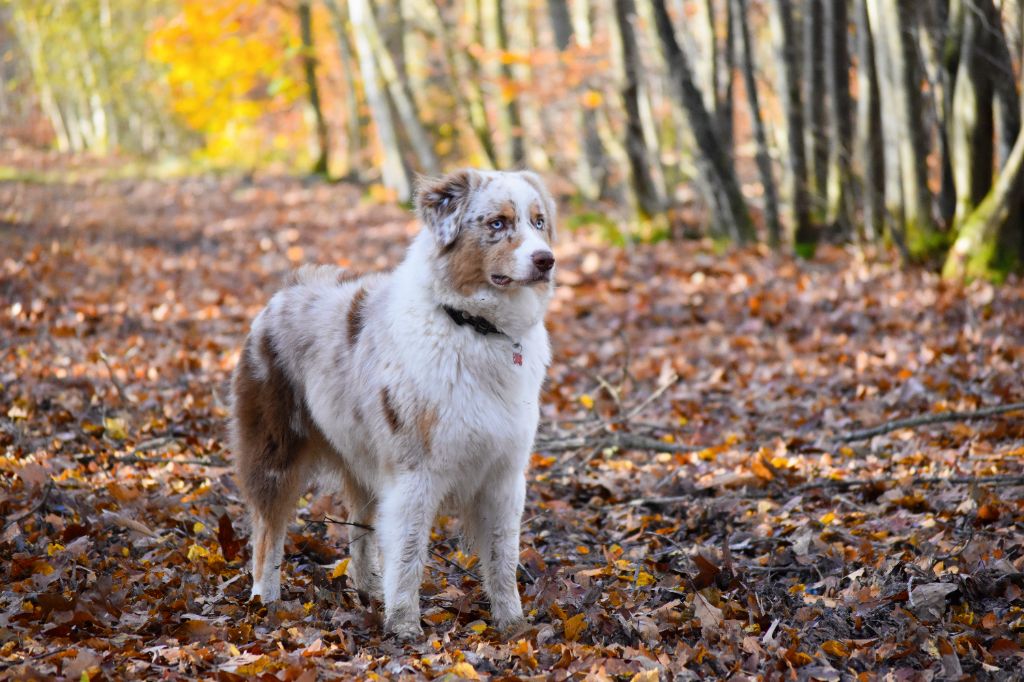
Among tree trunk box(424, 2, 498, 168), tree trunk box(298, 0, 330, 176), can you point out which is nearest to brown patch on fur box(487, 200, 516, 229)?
tree trunk box(424, 2, 498, 168)

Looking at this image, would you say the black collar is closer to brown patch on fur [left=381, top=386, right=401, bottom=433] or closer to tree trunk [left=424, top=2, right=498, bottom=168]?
brown patch on fur [left=381, top=386, right=401, bottom=433]

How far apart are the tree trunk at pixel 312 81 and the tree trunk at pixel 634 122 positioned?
17.0 metres

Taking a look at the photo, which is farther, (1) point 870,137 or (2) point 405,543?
(1) point 870,137

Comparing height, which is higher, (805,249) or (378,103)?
(378,103)

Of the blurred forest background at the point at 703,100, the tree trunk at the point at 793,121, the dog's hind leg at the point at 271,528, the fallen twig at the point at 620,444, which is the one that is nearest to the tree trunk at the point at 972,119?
the blurred forest background at the point at 703,100

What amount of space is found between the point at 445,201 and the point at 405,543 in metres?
1.69

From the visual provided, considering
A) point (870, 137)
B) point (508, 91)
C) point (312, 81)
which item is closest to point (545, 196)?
point (870, 137)

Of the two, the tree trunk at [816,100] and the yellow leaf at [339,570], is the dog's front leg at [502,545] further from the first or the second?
the tree trunk at [816,100]

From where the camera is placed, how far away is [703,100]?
1457 cm

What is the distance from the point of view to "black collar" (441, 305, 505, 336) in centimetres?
463

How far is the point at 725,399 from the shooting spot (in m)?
8.84

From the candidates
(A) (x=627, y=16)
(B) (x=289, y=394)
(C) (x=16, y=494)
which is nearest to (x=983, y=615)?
(B) (x=289, y=394)

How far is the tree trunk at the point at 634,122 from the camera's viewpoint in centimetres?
1525

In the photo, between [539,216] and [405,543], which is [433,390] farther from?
[539,216]
